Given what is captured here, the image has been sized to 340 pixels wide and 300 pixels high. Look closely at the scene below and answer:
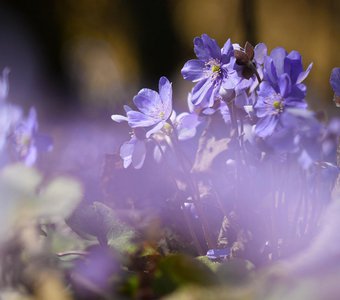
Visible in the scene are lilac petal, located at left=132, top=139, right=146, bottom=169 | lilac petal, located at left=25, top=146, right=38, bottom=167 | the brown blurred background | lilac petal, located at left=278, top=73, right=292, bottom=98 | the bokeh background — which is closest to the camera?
lilac petal, located at left=278, top=73, right=292, bottom=98

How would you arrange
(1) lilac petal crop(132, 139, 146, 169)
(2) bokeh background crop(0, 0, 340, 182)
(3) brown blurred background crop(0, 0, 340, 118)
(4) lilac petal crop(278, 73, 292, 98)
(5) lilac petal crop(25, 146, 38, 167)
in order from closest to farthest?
(4) lilac petal crop(278, 73, 292, 98) → (1) lilac petal crop(132, 139, 146, 169) → (5) lilac petal crop(25, 146, 38, 167) → (2) bokeh background crop(0, 0, 340, 182) → (3) brown blurred background crop(0, 0, 340, 118)

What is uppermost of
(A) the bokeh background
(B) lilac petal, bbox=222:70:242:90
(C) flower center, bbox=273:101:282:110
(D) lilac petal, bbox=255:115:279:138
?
(A) the bokeh background

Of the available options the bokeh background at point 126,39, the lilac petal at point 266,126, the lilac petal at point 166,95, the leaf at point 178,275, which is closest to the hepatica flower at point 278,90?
the lilac petal at point 266,126

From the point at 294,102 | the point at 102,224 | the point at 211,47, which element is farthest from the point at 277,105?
the point at 102,224

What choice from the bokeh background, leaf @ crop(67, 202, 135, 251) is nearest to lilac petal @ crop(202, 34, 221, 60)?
leaf @ crop(67, 202, 135, 251)

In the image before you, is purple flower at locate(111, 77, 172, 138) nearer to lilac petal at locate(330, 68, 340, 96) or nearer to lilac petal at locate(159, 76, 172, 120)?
lilac petal at locate(159, 76, 172, 120)

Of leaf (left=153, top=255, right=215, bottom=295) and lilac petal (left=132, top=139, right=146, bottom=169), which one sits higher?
lilac petal (left=132, top=139, right=146, bottom=169)

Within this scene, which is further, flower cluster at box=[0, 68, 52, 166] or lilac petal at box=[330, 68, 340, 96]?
flower cluster at box=[0, 68, 52, 166]

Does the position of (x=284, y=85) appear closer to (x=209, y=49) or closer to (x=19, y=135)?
(x=209, y=49)
